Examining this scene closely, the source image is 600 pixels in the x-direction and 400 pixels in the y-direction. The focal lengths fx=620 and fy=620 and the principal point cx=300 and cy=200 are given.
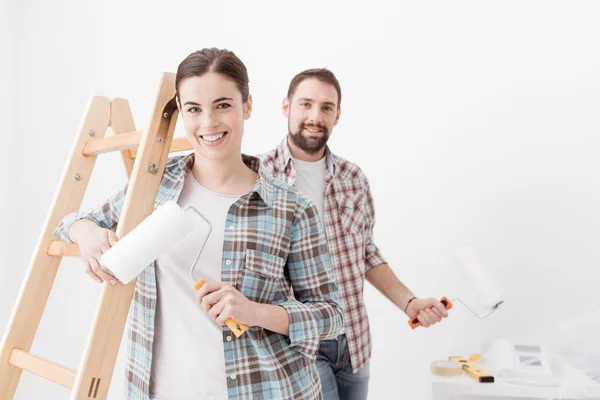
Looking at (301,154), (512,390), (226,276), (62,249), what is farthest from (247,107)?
(512,390)

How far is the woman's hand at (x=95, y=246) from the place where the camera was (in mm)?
1220

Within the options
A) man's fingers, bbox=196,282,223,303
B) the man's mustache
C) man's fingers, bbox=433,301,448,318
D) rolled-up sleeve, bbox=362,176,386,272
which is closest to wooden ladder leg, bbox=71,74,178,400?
man's fingers, bbox=196,282,223,303

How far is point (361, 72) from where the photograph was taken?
9.05ft

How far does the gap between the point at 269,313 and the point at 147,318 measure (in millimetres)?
248

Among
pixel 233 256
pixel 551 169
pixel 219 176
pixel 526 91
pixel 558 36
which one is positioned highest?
pixel 558 36

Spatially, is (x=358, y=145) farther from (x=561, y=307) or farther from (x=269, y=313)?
(x=269, y=313)

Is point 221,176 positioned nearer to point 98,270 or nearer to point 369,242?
point 98,270

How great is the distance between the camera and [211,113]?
1.24 metres

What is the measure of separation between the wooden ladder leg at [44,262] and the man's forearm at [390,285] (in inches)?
39.8

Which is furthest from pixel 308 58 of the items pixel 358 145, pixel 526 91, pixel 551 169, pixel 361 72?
pixel 551 169

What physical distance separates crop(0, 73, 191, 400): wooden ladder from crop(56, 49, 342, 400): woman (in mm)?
45

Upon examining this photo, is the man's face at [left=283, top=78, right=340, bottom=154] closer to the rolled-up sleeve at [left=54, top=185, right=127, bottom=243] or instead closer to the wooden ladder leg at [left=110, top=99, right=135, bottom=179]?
the wooden ladder leg at [left=110, top=99, right=135, bottom=179]

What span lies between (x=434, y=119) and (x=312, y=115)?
2.72ft

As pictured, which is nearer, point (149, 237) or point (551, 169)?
point (149, 237)
